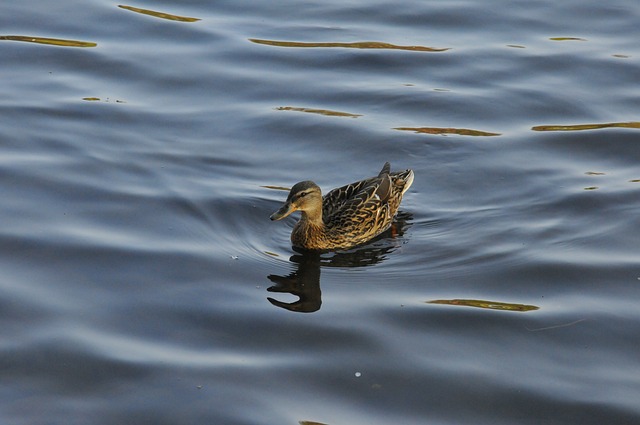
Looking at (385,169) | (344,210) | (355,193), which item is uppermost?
(385,169)

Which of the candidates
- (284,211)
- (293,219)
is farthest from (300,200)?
(293,219)

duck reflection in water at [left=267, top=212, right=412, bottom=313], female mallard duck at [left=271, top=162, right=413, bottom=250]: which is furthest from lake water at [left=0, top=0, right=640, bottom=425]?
female mallard duck at [left=271, top=162, right=413, bottom=250]

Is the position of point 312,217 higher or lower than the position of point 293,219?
higher

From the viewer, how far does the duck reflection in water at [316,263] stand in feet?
32.1

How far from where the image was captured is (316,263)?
10.9 m

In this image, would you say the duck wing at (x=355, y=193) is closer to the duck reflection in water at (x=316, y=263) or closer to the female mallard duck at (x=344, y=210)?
the female mallard duck at (x=344, y=210)

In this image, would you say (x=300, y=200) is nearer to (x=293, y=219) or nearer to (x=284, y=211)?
(x=284, y=211)

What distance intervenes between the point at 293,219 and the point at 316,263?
1.38m

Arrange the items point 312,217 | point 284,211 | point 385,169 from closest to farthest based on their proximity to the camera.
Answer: point 284,211 → point 312,217 → point 385,169

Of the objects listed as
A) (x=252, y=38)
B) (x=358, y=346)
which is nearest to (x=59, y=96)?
(x=252, y=38)

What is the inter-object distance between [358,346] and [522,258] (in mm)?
2324

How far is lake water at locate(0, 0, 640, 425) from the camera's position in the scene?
8367 millimetres

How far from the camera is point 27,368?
27.8 feet

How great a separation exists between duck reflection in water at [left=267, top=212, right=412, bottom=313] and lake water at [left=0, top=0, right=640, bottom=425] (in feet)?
0.11
